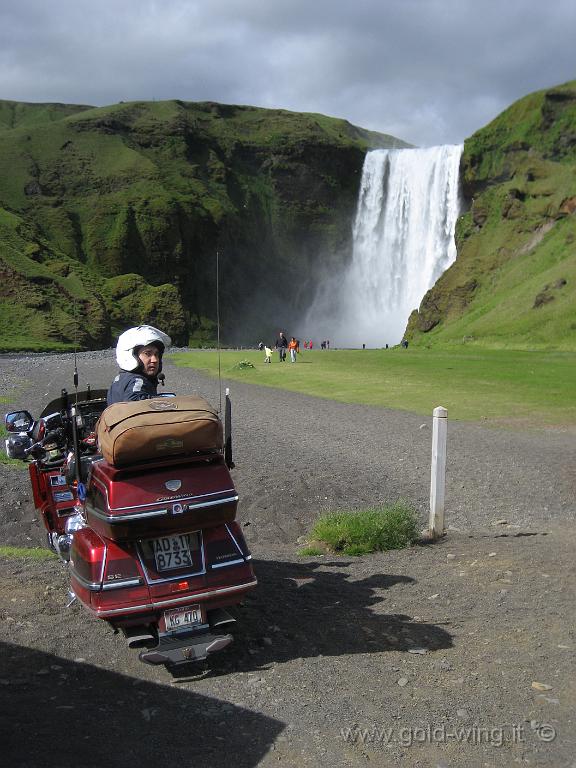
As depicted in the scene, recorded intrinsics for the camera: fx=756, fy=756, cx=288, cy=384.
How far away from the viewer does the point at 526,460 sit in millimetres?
13562

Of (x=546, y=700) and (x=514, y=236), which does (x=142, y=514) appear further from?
(x=514, y=236)

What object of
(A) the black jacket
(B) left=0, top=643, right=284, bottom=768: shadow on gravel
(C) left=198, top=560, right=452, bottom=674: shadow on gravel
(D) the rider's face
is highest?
(D) the rider's face

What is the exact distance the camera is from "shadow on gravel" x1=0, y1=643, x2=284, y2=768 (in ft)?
13.0

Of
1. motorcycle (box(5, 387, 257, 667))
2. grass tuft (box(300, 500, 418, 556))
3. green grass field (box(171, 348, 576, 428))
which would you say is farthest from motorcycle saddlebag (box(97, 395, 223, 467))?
green grass field (box(171, 348, 576, 428))

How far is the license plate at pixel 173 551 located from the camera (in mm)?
5000

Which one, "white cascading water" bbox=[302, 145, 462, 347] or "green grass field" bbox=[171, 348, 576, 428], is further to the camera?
"white cascading water" bbox=[302, 145, 462, 347]

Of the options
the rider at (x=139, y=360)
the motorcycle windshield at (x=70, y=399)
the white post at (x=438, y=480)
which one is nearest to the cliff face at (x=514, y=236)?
the white post at (x=438, y=480)

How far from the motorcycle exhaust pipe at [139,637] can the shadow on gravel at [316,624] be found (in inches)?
19.7

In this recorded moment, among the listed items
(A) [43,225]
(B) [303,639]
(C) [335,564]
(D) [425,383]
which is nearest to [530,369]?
(D) [425,383]

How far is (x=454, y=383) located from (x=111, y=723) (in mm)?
24913

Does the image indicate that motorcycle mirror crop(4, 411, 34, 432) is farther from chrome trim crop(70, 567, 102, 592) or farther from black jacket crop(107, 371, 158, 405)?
chrome trim crop(70, 567, 102, 592)

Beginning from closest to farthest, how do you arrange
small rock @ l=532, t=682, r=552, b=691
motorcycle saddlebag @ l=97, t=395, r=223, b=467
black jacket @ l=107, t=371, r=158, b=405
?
small rock @ l=532, t=682, r=552, b=691 → motorcycle saddlebag @ l=97, t=395, r=223, b=467 → black jacket @ l=107, t=371, r=158, b=405

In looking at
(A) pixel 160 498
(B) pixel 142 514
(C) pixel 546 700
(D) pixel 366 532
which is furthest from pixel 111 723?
(D) pixel 366 532

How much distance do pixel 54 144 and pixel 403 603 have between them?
5252 inches
